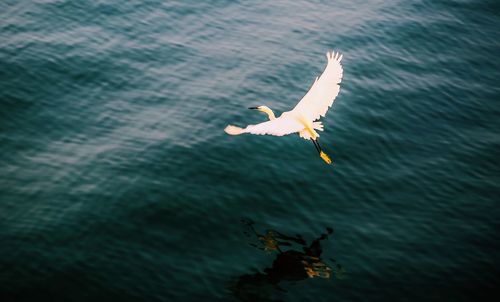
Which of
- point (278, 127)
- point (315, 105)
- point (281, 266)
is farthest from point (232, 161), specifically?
point (281, 266)

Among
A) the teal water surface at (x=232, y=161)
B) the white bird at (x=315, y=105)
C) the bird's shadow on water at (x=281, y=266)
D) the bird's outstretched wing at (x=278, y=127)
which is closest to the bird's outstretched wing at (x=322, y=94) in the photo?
the white bird at (x=315, y=105)

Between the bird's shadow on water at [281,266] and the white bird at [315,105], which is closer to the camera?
the bird's shadow on water at [281,266]

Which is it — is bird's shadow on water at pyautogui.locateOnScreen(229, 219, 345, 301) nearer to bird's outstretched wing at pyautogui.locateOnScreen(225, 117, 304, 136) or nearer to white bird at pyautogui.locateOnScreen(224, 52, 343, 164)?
white bird at pyautogui.locateOnScreen(224, 52, 343, 164)

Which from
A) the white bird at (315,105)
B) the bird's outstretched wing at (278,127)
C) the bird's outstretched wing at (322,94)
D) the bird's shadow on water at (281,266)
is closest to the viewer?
the bird's outstretched wing at (278,127)

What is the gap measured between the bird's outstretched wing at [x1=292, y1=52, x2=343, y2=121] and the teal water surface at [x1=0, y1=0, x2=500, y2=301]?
4234 millimetres

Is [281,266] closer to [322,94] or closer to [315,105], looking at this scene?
[315,105]

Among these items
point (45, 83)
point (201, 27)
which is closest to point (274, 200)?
point (45, 83)

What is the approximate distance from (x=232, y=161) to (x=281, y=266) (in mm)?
6615

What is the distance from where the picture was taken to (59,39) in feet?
101

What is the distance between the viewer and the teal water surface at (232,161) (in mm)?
18266

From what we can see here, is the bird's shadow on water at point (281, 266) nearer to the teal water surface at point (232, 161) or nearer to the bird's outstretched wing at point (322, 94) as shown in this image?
the teal water surface at point (232, 161)

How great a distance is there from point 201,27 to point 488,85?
19.0 metres

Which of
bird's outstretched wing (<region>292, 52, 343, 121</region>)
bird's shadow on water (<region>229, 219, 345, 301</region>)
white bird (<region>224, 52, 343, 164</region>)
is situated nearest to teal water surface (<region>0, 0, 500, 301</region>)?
bird's shadow on water (<region>229, 219, 345, 301</region>)

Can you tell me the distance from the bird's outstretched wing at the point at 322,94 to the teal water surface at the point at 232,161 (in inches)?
167
